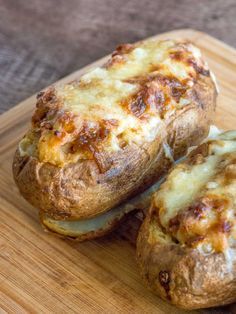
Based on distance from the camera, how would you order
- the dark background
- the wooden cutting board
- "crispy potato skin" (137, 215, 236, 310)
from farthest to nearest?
1. the dark background
2. the wooden cutting board
3. "crispy potato skin" (137, 215, 236, 310)

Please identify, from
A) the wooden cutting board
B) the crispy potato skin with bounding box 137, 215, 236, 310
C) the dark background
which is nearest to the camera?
the crispy potato skin with bounding box 137, 215, 236, 310

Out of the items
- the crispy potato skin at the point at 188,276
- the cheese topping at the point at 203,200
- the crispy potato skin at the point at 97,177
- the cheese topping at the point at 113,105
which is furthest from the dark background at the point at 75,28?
the crispy potato skin at the point at 188,276

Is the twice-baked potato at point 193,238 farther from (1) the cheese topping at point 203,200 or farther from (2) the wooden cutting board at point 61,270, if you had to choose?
(2) the wooden cutting board at point 61,270

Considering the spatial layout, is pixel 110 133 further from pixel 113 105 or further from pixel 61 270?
pixel 61 270

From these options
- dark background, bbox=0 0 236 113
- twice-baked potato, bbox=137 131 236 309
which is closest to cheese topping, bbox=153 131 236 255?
twice-baked potato, bbox=137 131 236 309

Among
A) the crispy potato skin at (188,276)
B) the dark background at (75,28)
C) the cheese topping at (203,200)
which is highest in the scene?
the cheese topping at (203,200)

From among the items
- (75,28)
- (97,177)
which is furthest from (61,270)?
(75,28)

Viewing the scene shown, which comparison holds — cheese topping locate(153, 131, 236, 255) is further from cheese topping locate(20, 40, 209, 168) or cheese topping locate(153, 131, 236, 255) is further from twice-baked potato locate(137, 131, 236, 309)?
cheese topping locate(20, 40, 209, 168)
